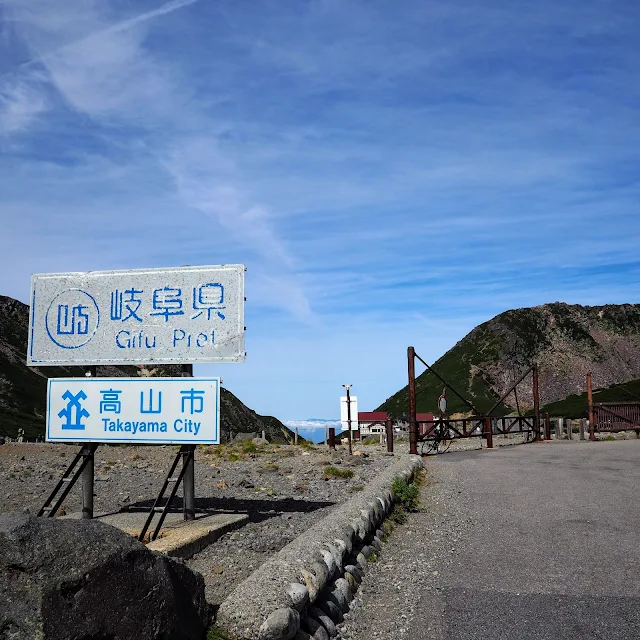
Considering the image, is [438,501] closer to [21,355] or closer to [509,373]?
[509,373]

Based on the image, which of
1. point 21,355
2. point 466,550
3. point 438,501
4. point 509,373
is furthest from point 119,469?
point 21,355

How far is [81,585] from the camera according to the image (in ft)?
12.7

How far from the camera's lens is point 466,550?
28.6 ft

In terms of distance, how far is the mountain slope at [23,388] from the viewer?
106 metres

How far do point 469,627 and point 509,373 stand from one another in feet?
444

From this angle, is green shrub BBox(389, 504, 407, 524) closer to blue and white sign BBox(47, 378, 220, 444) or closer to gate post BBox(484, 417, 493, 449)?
blue and white sign BBox(47, 378, 220, 444)

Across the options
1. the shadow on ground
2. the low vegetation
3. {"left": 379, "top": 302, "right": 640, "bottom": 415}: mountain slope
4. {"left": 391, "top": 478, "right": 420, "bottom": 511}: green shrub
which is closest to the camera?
the shadow on ground

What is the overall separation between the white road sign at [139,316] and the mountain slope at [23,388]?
7494cm

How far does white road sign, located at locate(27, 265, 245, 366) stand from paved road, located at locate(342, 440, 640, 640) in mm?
3823

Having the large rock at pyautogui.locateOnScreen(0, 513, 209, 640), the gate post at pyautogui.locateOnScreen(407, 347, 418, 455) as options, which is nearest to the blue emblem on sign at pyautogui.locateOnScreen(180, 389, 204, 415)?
the large rock at pyautogui.locateOnScreen(0, 513, 209, 640)

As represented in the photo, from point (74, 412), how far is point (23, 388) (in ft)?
447

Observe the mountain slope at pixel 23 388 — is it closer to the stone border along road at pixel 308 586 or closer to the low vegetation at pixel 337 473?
the low vegetation at pixel 337 473

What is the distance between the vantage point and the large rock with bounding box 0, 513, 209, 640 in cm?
371

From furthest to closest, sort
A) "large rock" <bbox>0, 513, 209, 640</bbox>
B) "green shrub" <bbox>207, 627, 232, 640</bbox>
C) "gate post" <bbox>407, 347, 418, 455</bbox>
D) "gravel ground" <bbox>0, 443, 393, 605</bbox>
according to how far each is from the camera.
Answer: "gate post" <bbox>407, 347, 418, 455</bbox>, "gravel ground" <bbox>0, 443, 393, 605</bbox>, "green shrub" <bbox>207, 627, 232, 640</bbox>, "large rock" <bbox>0, 513, 209, 640</bbox>
